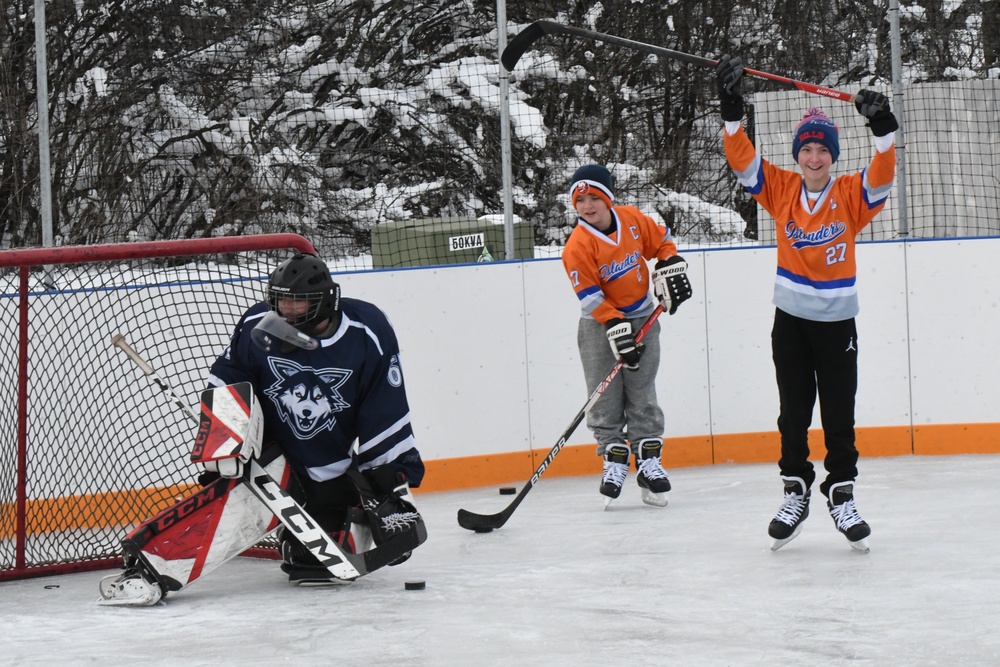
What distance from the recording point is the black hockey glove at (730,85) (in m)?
3.80

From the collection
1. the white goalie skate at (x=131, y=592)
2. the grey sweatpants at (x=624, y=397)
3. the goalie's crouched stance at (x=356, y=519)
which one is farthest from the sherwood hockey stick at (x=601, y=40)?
the white goalie skate at (x=131, y=592)

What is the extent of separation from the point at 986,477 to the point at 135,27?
494cm

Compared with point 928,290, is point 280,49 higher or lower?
higher

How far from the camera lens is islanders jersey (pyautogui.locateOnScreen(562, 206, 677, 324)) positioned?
483 centimetres

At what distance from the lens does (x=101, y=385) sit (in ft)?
15.6

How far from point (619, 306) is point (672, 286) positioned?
0.95ft

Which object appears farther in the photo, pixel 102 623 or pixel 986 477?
pixel 986 477

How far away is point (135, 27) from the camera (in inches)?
284

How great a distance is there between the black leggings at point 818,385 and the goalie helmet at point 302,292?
53.1 inches

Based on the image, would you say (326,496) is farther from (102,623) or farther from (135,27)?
(135,27)

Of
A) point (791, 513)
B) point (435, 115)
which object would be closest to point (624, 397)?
point (791, 513)

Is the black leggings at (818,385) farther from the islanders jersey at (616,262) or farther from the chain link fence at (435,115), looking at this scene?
the chain link fence at (435,115)

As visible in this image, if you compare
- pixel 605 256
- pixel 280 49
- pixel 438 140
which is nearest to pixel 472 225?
pixel 605 256

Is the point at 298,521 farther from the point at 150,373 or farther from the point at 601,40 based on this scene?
the point at 601,40
